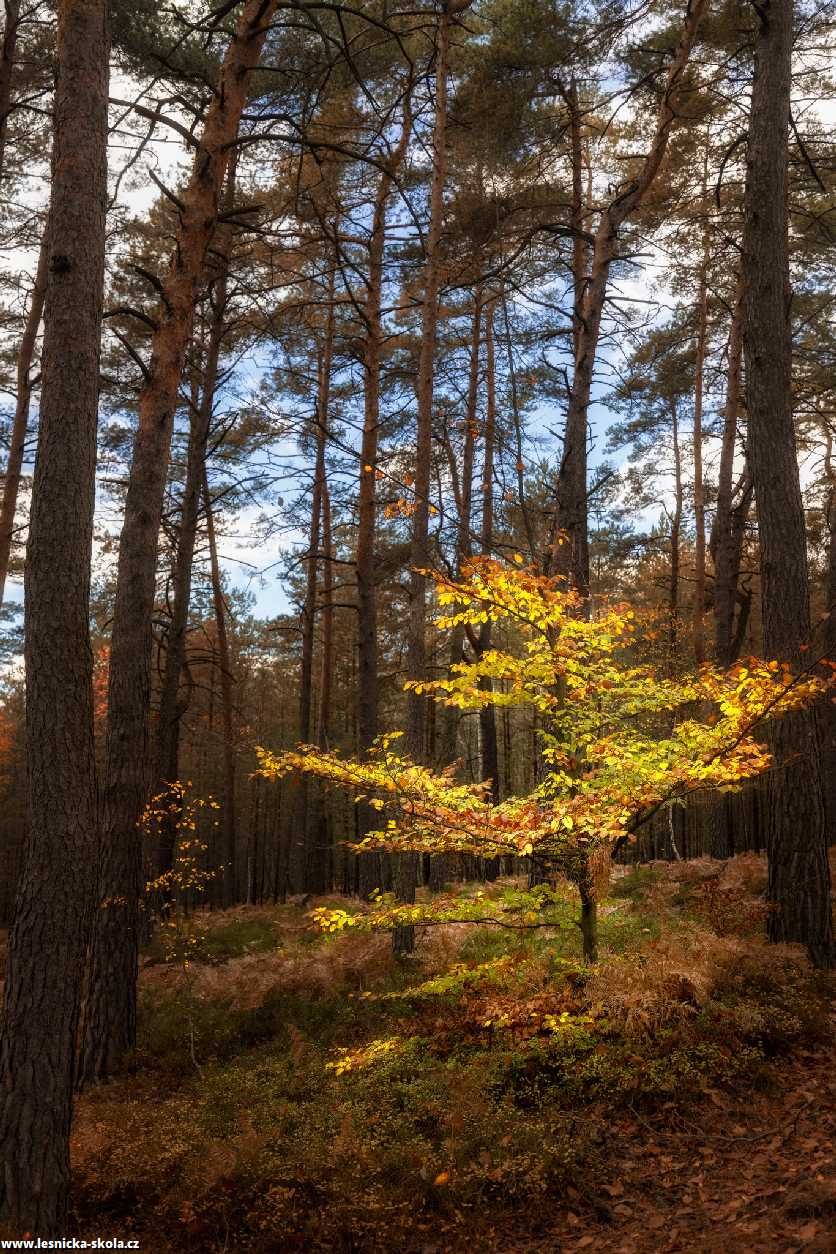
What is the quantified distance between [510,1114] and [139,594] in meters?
5.37

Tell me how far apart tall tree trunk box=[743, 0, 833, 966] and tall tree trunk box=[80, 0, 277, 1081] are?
4.98 metres

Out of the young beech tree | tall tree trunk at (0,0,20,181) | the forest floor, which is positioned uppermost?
tall tree trunk at (0,0,20,181)

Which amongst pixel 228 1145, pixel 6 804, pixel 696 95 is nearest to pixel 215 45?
pixel 696 95

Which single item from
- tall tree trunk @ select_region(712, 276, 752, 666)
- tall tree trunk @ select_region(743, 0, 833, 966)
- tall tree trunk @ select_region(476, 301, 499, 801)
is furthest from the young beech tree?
tall tree trunk @ select_region(476, 301, 499, 801)

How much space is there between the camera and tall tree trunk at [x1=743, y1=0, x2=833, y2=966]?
6859mm

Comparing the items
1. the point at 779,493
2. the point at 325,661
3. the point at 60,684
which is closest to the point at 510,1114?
the point at 60,684

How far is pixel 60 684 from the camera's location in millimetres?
4410

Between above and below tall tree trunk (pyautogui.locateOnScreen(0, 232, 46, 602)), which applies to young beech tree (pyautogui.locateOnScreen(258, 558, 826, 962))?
below

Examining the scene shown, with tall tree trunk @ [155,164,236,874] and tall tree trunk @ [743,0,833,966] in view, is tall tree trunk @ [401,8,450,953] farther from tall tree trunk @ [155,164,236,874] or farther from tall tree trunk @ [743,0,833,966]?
tall tree trunk @ [155,164,236,874]

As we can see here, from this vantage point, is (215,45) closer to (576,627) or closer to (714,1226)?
(576,627)

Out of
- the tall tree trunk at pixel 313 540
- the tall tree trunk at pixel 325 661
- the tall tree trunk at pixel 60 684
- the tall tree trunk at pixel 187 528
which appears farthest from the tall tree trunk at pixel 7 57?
the tall tree trunk at pixel 325 661

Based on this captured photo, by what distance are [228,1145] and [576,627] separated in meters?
4.43

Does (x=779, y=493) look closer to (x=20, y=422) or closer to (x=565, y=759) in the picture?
(x=565, y=759)

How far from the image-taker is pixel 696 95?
36.6ft
